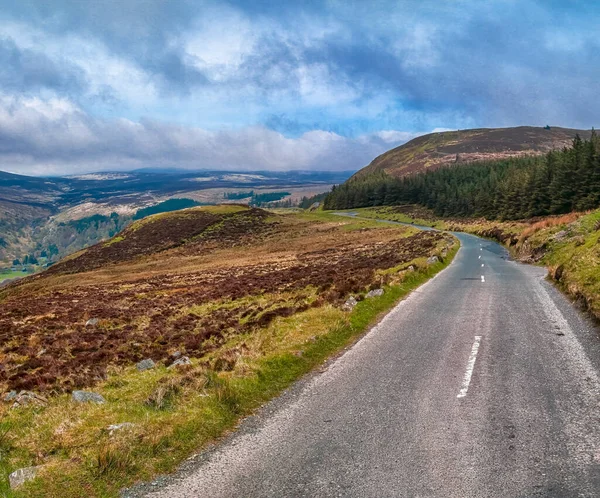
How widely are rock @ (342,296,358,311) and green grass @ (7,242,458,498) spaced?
3.65m

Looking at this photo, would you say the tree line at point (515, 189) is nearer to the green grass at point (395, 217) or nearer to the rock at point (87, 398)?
the green grass at point (395, 217)

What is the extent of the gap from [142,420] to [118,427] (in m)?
0.43

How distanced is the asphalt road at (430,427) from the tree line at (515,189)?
75981 millimetres

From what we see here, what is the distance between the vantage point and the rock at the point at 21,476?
5777 millimetres

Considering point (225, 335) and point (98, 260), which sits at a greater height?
point (225, 335)

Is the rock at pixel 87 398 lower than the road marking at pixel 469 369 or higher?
lower

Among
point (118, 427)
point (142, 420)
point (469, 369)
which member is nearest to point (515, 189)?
point (469, 369)

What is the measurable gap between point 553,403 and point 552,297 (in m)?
12.7

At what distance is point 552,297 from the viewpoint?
62.2ft

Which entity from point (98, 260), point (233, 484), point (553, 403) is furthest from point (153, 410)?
point (98, 260)

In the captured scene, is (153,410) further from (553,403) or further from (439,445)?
(553,403)

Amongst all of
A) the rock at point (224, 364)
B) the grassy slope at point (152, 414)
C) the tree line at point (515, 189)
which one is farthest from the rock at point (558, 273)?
the tree line at point (515, 189)

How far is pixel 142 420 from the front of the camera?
25.3ft

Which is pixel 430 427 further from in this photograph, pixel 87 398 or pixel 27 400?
pixel 27 400
